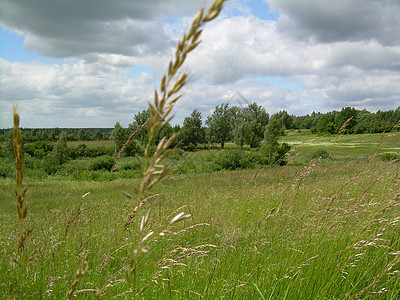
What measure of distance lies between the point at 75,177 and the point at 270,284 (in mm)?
28943

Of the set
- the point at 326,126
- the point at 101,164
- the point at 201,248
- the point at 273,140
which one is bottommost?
the point at 101,164

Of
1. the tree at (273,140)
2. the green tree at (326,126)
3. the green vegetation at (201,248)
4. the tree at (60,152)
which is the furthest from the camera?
the green tree at (326,126)

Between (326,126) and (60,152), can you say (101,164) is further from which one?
(326,126)

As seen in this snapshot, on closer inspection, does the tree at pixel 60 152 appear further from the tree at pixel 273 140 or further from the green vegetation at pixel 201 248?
the green vegetation at pixel 201 248

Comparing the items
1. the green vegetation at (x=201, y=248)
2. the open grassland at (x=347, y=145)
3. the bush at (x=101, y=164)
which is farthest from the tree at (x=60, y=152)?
the green vegetation at (x=201, y=248)

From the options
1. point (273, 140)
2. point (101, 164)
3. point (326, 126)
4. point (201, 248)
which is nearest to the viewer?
point (201, 248)

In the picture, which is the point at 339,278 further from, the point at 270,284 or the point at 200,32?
the point at 200,32

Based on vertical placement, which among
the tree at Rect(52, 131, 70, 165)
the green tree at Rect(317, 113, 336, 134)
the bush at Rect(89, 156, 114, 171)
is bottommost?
the bush at Rect(89, 156, 114, 171)

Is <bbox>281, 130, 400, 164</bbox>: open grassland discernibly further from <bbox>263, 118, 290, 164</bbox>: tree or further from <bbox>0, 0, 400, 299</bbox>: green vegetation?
<bbox>263, 118, 290, 164</bbox>: tree

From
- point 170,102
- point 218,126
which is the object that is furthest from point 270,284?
point 218,126

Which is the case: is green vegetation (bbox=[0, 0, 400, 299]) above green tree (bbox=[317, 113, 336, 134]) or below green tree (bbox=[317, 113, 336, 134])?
below

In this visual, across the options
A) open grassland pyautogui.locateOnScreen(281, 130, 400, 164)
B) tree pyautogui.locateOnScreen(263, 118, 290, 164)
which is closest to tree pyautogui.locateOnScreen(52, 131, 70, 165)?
tree pyautogui.locateOnScreen(263, 118, 290, 164)

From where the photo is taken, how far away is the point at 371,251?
270 cm

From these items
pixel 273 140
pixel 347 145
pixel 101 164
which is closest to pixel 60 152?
pixel 101 164
